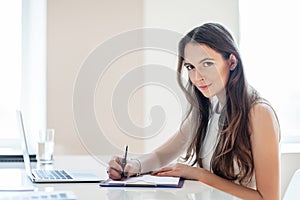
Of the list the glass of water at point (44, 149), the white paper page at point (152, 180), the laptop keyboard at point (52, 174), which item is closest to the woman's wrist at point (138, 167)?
the white paper page at point (152, 180)

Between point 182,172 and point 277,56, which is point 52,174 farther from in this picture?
point 277,56

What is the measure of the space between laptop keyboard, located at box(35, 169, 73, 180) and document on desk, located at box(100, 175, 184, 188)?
0.19 m

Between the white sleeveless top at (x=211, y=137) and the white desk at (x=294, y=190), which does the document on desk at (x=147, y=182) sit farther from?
the white desk at (x=294, y=190)

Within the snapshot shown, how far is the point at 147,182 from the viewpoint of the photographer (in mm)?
1504

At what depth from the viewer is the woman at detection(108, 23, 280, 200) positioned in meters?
1.78

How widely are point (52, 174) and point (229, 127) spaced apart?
25.1 inches

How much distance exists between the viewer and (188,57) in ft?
6.28

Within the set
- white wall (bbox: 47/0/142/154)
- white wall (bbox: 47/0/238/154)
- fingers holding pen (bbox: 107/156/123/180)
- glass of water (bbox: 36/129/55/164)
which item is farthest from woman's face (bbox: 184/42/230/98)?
white wall (bbox: 47/0/142/154)

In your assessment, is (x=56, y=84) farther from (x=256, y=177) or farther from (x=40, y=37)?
(x=256, y=177)

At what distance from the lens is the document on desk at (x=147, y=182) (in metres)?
1.47

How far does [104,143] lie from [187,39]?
94 cm

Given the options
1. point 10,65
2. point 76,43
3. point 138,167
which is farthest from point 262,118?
point 10,65

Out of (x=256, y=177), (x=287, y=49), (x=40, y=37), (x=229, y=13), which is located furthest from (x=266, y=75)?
(x=256, y=177)

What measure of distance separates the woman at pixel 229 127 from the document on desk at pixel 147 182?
8cm
